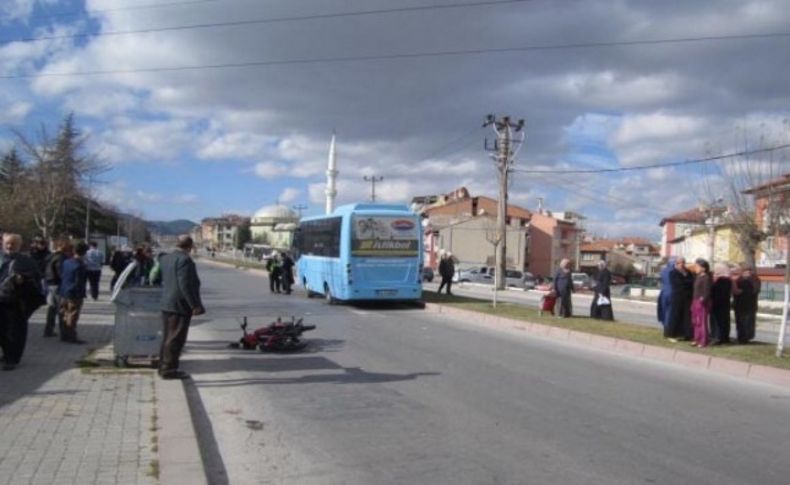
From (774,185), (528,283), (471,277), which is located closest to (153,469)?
(774,185)

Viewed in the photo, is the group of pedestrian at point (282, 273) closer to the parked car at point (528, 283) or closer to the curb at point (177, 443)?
the curb at point (177, 443)

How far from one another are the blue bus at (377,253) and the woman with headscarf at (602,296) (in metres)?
6.23

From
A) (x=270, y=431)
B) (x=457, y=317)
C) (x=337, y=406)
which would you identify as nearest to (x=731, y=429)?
(x=337, y=406)

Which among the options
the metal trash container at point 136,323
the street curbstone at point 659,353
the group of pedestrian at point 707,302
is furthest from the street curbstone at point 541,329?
the metal trash container at point 136,323

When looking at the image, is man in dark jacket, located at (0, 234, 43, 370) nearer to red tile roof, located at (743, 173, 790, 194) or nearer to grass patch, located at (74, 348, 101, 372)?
grass patch, located at (74, 348, 101, 372)

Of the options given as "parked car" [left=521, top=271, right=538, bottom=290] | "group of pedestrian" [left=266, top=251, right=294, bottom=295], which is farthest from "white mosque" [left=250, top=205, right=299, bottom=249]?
"group of pedestrian" [left=266, top=251, right=294, bottom=295]

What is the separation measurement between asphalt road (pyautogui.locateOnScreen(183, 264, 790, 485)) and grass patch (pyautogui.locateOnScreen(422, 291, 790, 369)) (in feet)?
3.78

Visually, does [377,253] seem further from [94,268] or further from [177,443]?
[177,443]

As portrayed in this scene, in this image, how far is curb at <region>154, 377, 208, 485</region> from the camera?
5.39m

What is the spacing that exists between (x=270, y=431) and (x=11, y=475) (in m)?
2.58

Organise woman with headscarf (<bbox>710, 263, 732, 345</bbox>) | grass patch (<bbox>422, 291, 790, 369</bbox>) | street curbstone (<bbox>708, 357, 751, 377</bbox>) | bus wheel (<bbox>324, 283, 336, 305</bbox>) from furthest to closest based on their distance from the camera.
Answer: bus wheel (<bbox>324, 283, 336, 305</bbox>), woman with headscarf (<bbox>710, 263, 732, 345</bbox>), grass patch (<bbox>422, 291, 790, 369</bbox>), street curbstone (<bbox>708, 357, 751, 377</bbox>)

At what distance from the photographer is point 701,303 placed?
14.3 metres

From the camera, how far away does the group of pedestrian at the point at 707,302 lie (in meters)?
14.4

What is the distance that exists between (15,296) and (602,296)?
46.5 ft
